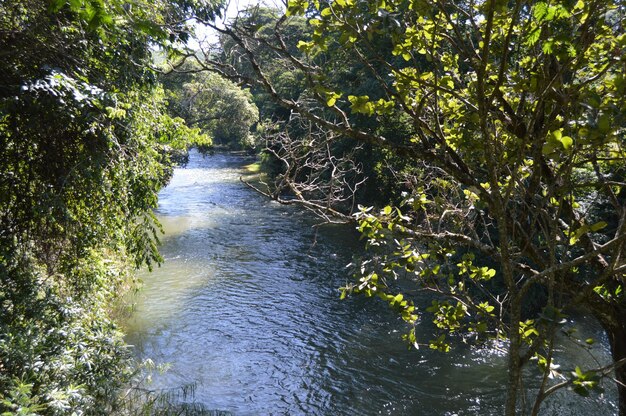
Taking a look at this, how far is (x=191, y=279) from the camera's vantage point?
14.1m

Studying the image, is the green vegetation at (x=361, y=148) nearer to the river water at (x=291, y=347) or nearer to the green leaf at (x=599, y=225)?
the green leaf at (x=599, y=225)

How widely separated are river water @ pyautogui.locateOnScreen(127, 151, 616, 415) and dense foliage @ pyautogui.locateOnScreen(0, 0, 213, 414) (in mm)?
2919

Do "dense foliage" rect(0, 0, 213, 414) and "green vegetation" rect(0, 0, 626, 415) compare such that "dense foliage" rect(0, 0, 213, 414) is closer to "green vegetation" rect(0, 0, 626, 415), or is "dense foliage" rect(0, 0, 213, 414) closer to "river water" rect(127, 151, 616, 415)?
"green vegetation" rect(0, 0, 626, 415)

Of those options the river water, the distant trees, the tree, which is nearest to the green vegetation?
the tree

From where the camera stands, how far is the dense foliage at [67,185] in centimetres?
520

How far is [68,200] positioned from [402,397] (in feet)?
21.1

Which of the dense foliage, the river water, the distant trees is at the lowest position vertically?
the river water

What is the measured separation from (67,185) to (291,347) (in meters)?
6.02

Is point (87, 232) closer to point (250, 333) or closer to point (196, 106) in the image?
point (250, 333)

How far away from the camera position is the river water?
27.8 feet

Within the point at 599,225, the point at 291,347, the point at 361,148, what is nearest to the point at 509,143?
the point at 599,225

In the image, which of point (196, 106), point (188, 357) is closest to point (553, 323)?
point (188, 357)

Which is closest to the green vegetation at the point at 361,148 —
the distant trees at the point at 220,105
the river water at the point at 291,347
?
the river water at the point at 291,347

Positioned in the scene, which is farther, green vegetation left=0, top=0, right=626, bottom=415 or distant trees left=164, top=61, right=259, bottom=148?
distant trees left=164, top=61, right=259, bottom=148
